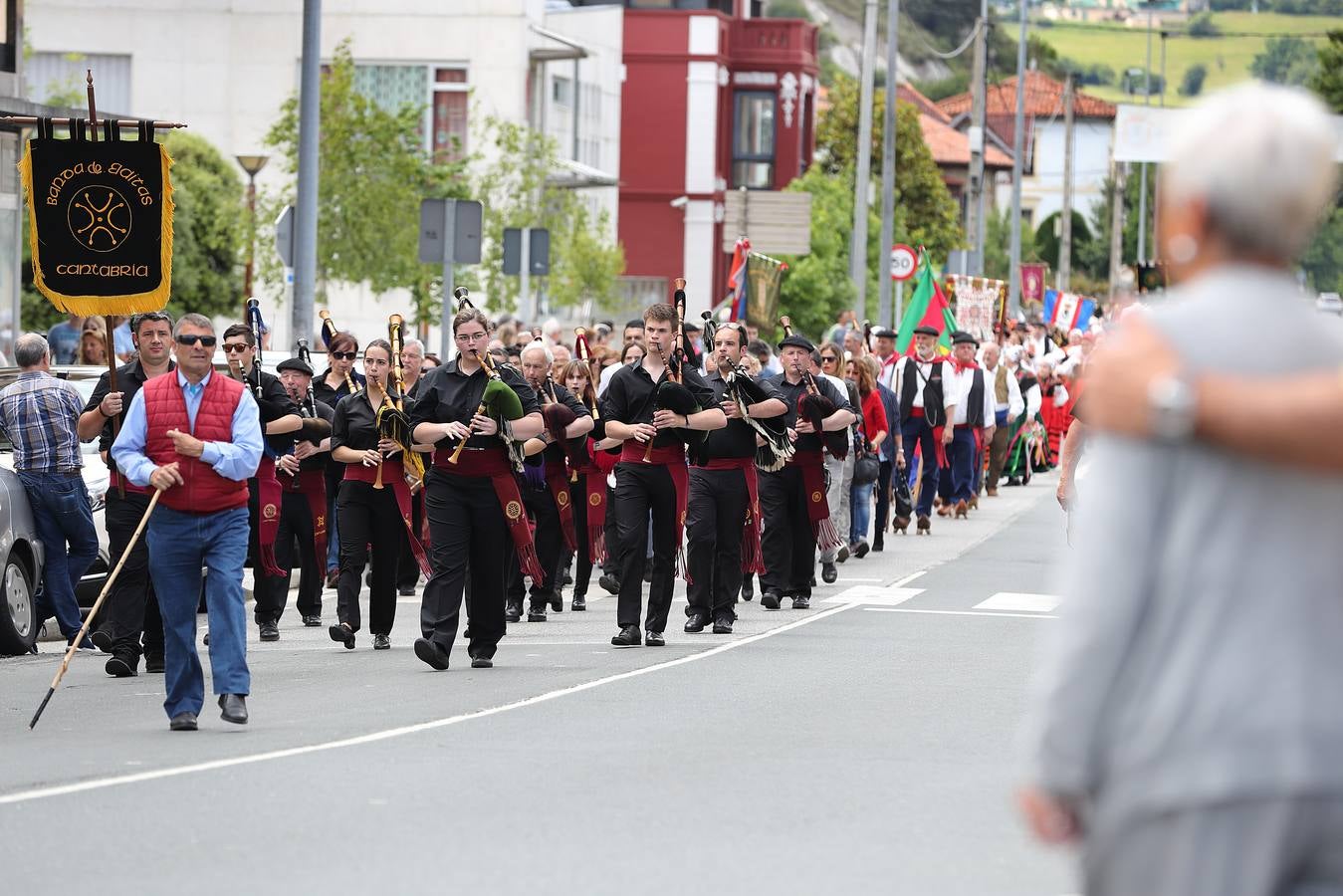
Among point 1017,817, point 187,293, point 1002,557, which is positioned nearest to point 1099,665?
point 1017,817

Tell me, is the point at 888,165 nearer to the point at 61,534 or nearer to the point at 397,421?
the point at 397,421

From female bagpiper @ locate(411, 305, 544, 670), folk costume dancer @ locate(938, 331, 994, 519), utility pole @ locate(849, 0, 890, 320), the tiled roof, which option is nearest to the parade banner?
utility pole @ locate(849, 0, 890, 320)

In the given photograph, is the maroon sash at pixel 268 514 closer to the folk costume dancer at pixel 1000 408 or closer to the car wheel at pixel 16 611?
the car wheel at pixel 16 611

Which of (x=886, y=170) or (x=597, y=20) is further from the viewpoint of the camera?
(x=597, y=20)

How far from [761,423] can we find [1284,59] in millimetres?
171892

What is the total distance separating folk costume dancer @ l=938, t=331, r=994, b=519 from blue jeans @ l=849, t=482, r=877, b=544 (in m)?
3.39

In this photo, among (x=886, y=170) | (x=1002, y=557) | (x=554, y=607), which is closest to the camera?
(x=554, y=607)

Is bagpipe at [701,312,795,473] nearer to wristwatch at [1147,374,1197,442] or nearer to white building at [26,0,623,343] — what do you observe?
wristwatch at [1147,374,1197,442]

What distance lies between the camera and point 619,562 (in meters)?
15.6

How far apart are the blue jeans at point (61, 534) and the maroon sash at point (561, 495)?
3751 mm

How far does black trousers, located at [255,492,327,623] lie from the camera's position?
1603cm

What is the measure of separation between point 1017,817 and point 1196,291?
5.30 metres

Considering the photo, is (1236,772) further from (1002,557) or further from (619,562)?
(1002,557)

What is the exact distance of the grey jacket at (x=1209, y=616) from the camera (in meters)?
3.79
